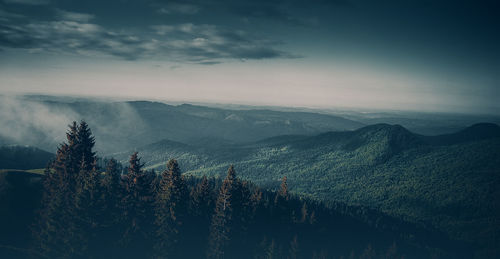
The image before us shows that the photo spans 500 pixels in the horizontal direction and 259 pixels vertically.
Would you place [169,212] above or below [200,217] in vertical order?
above

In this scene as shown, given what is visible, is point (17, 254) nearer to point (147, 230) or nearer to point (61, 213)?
point (61, 213)

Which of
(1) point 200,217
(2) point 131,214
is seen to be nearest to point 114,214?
(2) point 131,214

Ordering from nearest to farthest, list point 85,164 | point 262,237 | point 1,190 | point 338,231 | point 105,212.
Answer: point 105,212 → point 85,164 → point 1,190 → point 262,237 → point 338,231

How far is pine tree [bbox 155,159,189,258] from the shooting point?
177ft

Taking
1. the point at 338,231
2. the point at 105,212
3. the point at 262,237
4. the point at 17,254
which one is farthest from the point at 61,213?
the point at 338,231

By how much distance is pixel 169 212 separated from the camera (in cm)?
5444

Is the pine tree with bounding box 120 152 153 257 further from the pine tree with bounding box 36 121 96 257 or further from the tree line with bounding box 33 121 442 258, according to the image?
the pine tree with bounding box 36 121 96 257

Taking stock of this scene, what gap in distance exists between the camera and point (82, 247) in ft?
157

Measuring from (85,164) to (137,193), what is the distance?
12.2m

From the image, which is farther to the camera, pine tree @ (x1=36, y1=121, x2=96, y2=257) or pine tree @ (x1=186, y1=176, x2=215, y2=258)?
pine tree @ (x1=186, y1=176, x2=215, y2=258)

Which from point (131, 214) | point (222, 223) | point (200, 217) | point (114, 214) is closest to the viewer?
point (114, 214)

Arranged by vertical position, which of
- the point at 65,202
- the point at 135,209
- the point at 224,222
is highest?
the point at 65,202

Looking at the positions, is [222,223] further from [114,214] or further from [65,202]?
[65,202]

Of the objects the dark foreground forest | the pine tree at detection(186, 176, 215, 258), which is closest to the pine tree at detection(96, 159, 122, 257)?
the dark foreground forest
